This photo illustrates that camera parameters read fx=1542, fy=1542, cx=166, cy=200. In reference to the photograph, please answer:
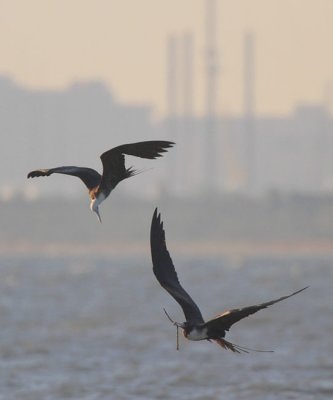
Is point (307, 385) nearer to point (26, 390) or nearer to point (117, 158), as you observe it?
point (26, 390)

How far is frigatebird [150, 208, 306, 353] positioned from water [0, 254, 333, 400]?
12.7 m

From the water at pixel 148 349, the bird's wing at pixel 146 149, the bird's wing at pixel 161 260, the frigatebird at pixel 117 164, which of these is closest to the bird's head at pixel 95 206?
the frigatebird at pixel 117 164

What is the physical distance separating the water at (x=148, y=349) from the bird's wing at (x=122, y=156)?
13.3 meters

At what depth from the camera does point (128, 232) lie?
174 metres

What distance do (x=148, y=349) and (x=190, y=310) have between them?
79.8 feet

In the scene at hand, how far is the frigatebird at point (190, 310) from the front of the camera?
13.4 m

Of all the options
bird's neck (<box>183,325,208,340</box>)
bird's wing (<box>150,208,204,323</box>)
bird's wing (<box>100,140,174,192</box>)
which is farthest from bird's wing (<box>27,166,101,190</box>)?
bird's neck (<box>183,325,208,340</box>)

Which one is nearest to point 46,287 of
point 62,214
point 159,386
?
point 159,386

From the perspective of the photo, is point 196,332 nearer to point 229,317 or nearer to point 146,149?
point 229,317

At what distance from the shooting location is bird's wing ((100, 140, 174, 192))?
14242 mm

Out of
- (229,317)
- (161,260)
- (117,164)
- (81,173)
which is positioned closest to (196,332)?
(229,317)

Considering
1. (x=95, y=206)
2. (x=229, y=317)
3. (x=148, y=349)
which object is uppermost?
(x=95, y=206)

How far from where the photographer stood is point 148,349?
3844 cm

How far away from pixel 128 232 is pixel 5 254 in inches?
552
